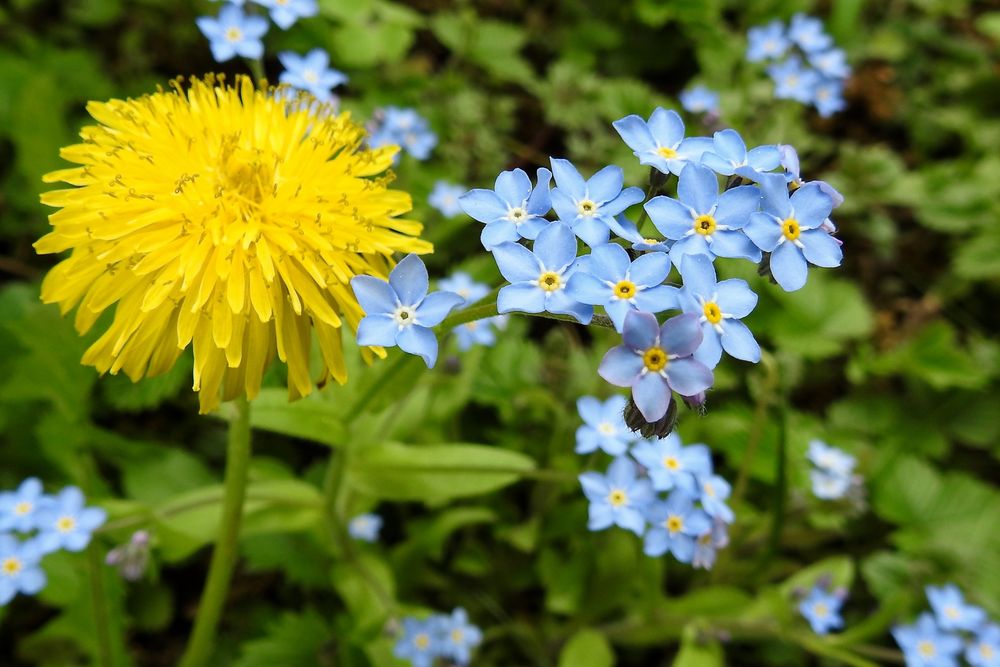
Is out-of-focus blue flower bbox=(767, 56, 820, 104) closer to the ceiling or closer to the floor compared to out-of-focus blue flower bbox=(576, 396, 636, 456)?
closer to the ceiling

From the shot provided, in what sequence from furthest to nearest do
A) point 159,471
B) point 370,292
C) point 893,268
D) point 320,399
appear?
point 893,268
point 159,471
point 320,399
point 370,292

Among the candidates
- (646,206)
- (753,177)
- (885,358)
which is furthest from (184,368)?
(885,358)

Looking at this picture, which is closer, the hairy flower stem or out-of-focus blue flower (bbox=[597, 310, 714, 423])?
out-of-focus blue flower (bbox=[597, 310, 714, 423])

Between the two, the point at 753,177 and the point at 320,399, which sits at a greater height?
the point at 753,177

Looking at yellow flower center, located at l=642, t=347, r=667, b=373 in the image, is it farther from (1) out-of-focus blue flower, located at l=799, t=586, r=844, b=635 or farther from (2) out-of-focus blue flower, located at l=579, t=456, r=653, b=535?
(1) out-of-focus blue flower, located at l=799, t=586, r=844, b=635

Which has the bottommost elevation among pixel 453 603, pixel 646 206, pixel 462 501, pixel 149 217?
pixel 453 603

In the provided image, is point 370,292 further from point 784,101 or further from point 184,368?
point 784,101

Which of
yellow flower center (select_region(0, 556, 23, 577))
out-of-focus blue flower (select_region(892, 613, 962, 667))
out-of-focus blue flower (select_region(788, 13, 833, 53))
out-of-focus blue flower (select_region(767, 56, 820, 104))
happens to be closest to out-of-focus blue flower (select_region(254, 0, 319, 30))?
yellow flower center (select_region(0, 556, 23, 577))
